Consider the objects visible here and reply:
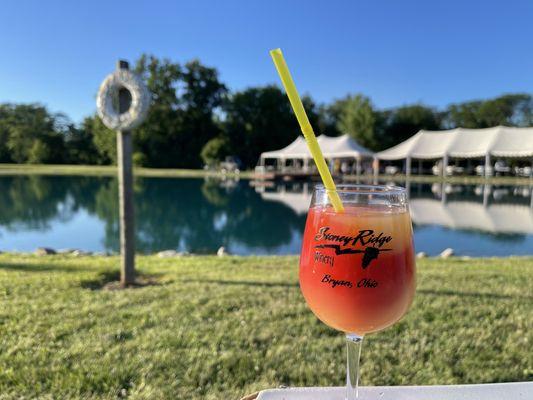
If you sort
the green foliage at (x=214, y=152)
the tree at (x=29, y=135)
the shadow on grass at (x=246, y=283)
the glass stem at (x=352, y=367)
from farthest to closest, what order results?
the tree at (x=29, y=135), the green foliage at (x=214, y=152), the shadow on grass at (x=246, y=283), the glass stem at (x=352, y=367)

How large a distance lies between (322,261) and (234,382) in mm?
1211

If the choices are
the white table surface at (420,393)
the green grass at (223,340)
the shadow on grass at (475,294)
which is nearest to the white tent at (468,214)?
the shadow on grass at (475,294)

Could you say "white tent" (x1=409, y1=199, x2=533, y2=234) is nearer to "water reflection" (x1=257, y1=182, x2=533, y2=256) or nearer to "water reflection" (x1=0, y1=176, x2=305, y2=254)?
"water reflection" (x1=257, y1=182, x2=533, y2=256)

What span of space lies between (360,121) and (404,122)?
490 centimetres

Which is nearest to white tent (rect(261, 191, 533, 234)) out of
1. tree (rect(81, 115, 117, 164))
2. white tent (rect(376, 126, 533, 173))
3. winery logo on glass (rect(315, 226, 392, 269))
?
winery logo on glass (rect(315, 226, 392, 269))

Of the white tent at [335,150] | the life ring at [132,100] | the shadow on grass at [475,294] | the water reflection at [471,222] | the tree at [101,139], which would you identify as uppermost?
the tree at [101,139]

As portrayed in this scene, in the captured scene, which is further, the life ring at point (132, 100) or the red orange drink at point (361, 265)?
the life ring at point (132, 100)

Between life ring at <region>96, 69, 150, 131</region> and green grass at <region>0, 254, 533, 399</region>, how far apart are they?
1445mm

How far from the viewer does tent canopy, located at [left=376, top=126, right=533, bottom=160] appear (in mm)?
26078

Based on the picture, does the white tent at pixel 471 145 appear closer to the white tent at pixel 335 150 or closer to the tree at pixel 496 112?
the white tent at pixel 335 150

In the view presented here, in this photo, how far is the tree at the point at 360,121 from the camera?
1465 inches

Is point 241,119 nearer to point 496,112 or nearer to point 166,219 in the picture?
point 496,112

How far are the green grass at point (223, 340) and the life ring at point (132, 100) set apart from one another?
1.44m

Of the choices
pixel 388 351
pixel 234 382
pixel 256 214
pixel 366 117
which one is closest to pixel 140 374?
pixel 234 382
